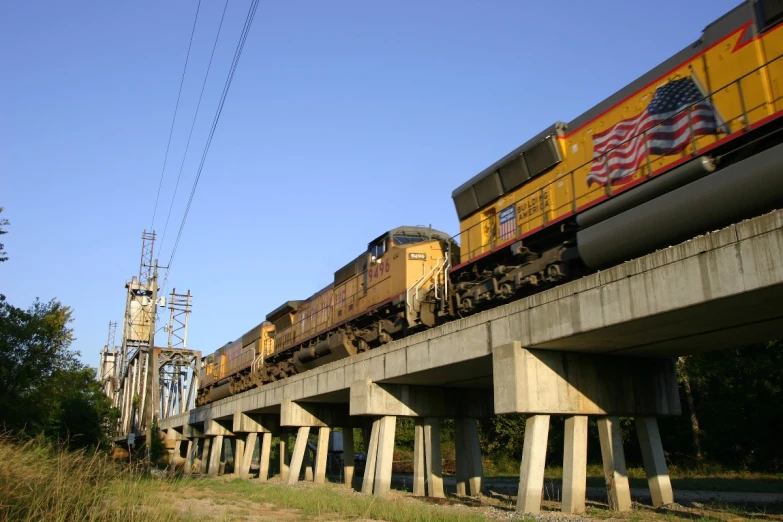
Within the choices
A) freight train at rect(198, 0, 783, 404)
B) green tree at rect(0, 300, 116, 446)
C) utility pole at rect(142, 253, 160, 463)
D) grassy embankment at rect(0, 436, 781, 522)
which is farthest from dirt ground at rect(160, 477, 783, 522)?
utility pole at rect(142, 253, 160, 463)

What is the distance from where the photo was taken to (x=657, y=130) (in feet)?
34.7

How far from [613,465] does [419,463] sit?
5.91 metres

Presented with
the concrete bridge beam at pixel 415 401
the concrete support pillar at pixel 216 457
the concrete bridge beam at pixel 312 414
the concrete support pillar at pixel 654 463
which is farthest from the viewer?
the concrete support pillar at pixel 216 457

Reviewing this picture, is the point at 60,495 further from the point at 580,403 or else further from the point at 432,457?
the point at 432,457

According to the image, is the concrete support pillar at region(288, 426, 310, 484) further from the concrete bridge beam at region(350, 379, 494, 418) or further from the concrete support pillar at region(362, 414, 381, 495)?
the concrete bridge beam at region(350, 379, 494, 418)

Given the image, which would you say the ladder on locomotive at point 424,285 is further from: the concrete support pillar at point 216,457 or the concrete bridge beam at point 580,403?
the concrete support pillar at point 216,457

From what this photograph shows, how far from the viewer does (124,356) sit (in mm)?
51969

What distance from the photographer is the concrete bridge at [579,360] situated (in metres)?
8.22

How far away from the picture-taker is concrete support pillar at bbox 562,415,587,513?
1134cm

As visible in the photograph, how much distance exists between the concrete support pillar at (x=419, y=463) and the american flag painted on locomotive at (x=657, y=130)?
359 inches

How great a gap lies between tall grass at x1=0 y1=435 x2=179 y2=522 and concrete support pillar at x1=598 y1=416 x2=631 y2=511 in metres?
8.36

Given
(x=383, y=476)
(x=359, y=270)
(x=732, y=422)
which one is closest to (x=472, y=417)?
(x=383, y=476)

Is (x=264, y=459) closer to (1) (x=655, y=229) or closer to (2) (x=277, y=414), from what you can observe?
(2) (x=277, y=414)

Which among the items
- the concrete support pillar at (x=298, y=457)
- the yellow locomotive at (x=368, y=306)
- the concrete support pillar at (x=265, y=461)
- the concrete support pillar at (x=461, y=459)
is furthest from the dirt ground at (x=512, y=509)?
the concrete support pillar at (x=265, y=461)
